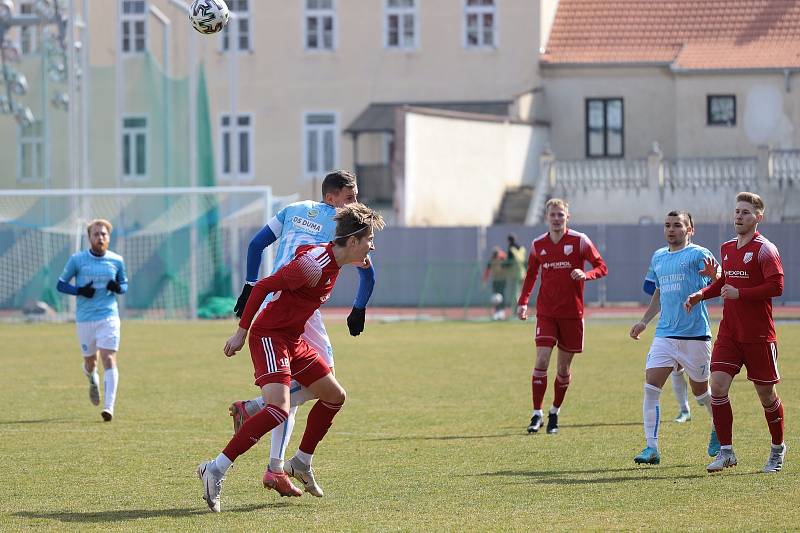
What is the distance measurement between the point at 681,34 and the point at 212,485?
42731 millimetres

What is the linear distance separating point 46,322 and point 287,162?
17.4 metres

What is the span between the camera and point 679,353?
36.3 ft

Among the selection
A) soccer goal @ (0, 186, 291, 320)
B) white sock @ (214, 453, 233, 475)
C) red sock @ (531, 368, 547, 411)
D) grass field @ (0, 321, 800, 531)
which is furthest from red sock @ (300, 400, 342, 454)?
soccer goal @ (0, 186, 291, 320)

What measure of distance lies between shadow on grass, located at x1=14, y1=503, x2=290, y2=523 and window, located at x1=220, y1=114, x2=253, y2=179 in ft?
135

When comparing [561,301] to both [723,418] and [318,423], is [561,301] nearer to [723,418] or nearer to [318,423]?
[723,418]

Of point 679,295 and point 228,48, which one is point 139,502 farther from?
point 228,48

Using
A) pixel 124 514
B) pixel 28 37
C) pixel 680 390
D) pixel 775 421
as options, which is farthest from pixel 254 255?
pixel 28 37

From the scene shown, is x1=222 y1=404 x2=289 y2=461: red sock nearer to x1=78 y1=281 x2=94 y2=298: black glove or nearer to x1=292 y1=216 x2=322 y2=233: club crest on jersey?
x1=292 y1=216 x2=322 y2=233: club crest on jersey

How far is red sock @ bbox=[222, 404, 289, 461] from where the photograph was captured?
28.1 ft

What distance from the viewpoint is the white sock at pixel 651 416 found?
10773 millimetres

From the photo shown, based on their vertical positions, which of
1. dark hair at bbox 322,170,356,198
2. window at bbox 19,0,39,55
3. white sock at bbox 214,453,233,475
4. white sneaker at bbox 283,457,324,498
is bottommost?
white sneaker at bbox 283,457,324,498

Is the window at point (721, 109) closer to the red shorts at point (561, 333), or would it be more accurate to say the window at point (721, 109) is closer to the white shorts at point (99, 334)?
the red shorts at point (561, 333)

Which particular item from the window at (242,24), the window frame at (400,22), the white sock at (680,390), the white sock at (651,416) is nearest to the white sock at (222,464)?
the white sock at (651,416)

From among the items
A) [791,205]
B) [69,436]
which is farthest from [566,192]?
[69,436]
